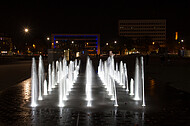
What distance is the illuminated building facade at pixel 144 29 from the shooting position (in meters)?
184

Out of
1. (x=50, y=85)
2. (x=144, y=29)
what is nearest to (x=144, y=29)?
(x=144, y=29)

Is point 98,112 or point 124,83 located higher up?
point 124,83

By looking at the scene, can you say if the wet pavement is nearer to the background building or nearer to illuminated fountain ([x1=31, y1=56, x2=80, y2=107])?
illuminated fountain ([x1=31, y1=56, x2=80, y2=107])

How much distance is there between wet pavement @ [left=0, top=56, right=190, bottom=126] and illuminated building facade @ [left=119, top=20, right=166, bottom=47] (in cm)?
17605

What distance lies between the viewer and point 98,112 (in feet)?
26.3

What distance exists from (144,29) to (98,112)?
18180 centimetres

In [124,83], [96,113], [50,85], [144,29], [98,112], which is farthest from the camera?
[144,29]

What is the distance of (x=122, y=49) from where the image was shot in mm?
124875

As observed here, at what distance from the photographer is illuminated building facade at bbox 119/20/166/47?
18450 cm

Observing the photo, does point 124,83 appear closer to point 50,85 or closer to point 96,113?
point 50,85

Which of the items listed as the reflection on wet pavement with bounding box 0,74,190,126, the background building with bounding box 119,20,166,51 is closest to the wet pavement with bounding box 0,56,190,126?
the reflection on wet pavement with bounding box 0,74,190,126

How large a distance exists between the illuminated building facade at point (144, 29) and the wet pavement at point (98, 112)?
176 meters

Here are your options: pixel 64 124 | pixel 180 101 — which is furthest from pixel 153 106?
pixel 64 124

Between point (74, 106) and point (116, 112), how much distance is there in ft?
5.34
